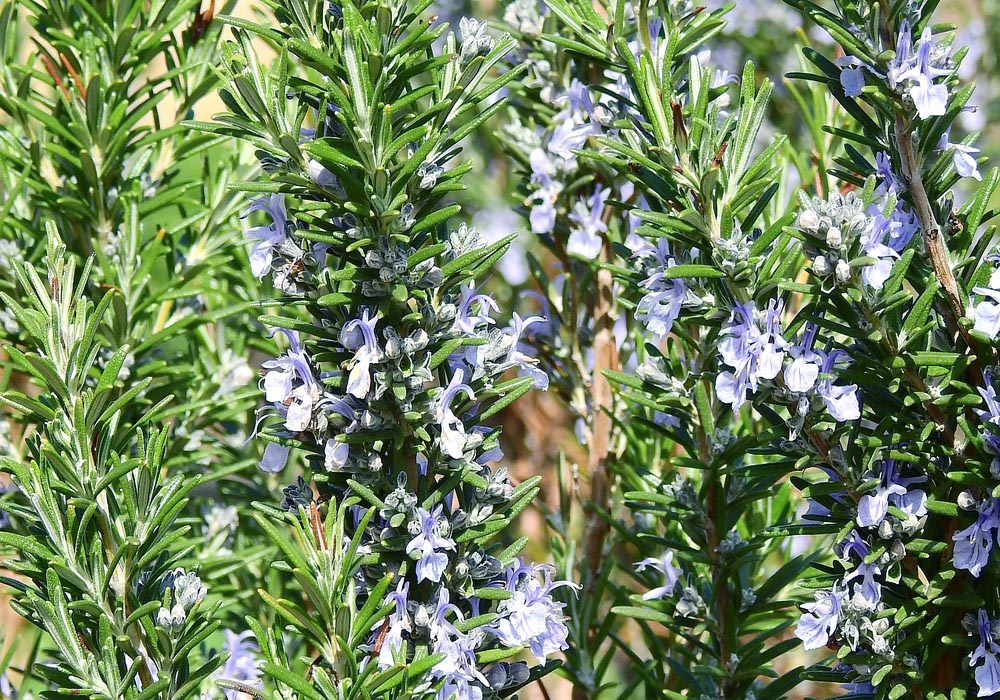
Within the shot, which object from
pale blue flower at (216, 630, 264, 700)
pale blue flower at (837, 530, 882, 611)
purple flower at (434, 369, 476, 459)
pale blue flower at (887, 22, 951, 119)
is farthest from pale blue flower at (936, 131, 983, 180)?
pale blue flower at (216, 630, 264, 700)

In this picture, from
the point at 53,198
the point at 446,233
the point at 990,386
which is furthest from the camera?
the point at 53,198

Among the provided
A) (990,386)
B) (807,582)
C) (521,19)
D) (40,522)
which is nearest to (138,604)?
(40,522)

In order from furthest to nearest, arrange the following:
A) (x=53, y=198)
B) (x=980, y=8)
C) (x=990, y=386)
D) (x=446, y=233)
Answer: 1. (x=980, y=8)
2. (x=53, y=198)
3. (x=446, y=233)
4. (x=990, y=386)

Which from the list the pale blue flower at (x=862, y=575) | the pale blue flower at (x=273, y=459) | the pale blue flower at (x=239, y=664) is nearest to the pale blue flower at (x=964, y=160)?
the pale blue flower at (x=862, y=575)

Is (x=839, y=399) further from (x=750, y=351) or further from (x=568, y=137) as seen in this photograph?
(x=568, y=137)

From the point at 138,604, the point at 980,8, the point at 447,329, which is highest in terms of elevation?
the point at 980,8

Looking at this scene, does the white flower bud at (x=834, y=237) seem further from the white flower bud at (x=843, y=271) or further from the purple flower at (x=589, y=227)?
the purple flower at (x=589, y=227)

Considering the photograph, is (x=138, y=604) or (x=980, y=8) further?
(x=980, y=8)

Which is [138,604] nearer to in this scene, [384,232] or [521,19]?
[384,232]
